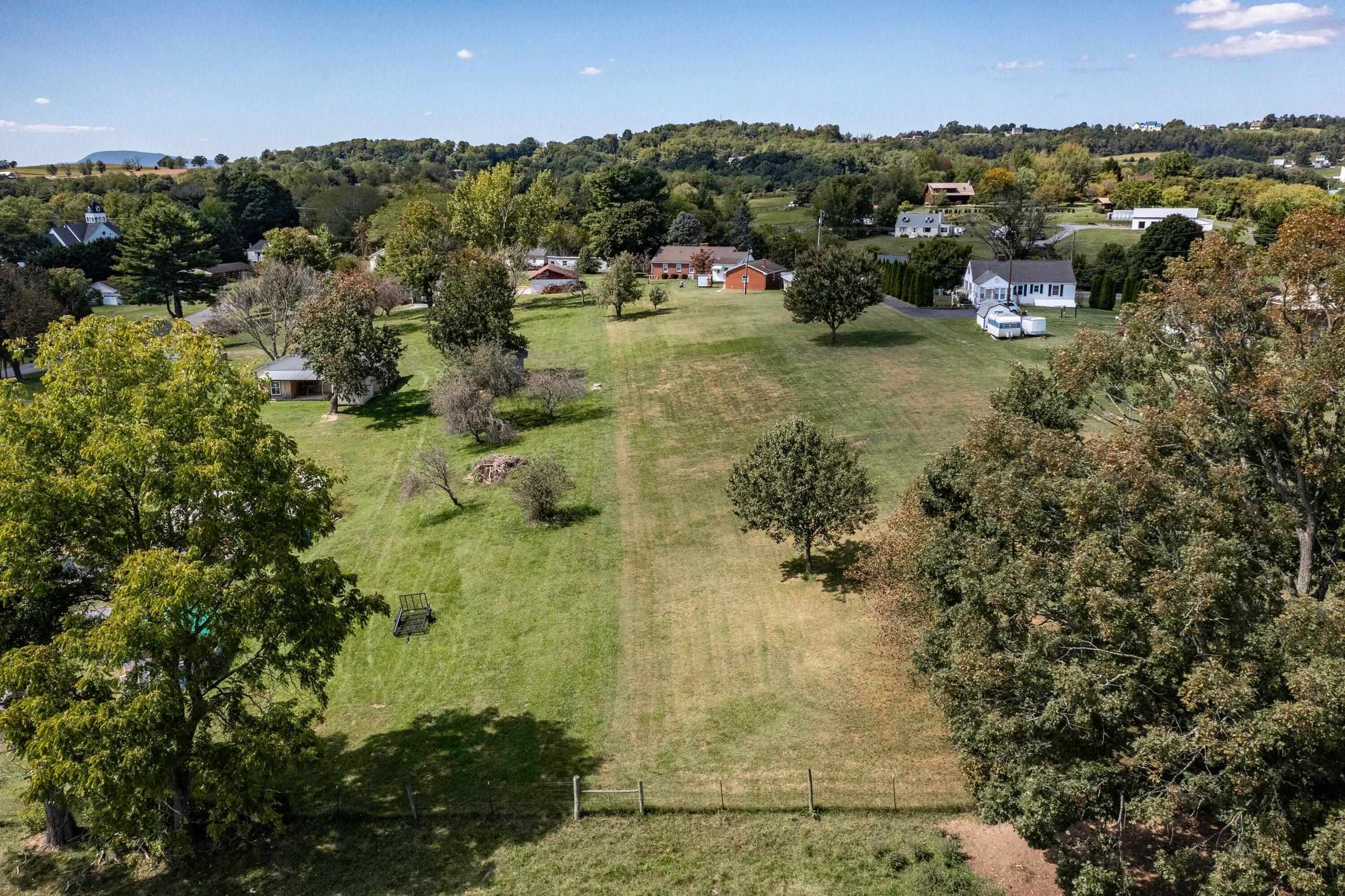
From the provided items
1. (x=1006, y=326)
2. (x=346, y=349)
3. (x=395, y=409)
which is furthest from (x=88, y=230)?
(x=1006, y=326)

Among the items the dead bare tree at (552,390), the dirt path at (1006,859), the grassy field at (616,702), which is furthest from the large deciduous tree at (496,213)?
the dirt path at (1006,859)

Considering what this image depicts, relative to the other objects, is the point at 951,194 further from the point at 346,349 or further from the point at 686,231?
the point at 346,349

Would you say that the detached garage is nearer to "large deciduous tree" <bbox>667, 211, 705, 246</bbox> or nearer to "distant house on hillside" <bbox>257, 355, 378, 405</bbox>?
"large deciduous tree" <bbox>667, 211, 705, 246</bbox>

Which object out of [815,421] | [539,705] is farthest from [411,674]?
[815,421]

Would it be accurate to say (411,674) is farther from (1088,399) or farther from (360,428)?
(360,428)

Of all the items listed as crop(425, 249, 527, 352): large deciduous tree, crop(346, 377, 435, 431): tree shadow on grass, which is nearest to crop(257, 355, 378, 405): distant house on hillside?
crop(346, 377, 435, 431): tree shadow on grass

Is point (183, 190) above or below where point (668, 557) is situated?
above
